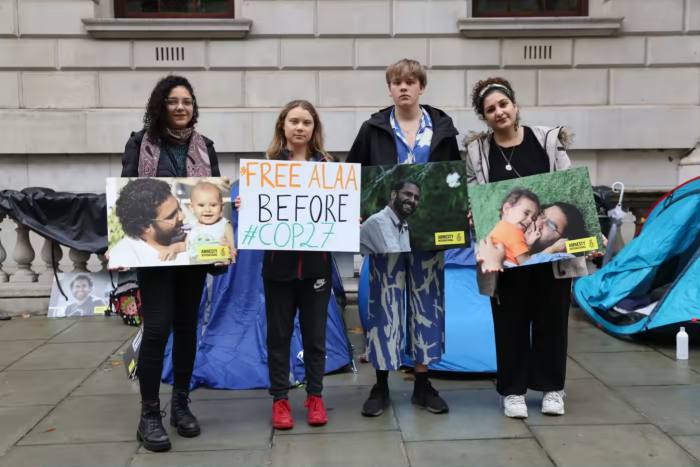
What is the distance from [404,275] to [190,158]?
1390mm

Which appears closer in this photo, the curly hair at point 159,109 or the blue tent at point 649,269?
the curly hair at point 159,109

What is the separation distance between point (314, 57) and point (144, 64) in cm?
238

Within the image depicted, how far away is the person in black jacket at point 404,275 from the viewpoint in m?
3.89

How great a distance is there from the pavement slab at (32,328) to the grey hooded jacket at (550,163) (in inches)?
172

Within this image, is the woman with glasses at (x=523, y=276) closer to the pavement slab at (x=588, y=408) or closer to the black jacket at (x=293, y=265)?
the pavement slab at (x=588, y=408)

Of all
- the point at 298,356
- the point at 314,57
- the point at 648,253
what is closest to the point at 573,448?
the point at 298,356

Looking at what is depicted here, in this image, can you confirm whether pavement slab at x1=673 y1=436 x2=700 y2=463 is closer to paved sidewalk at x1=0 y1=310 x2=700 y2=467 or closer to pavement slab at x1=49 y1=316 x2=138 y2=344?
paved sidewalk at x1=0 y1=310 x2=700 y2=467

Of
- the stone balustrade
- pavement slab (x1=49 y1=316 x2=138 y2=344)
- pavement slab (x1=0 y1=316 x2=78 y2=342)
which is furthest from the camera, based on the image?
the stone balustrade

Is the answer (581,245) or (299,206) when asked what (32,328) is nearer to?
(299,206)

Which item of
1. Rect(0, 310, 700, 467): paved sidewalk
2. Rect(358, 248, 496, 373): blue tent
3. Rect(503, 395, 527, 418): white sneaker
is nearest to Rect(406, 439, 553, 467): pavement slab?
Rect(0, 310, 700, 467): paved sidewalk

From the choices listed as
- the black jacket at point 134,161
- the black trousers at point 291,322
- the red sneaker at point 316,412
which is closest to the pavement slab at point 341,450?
the red sneaker at point 316,412

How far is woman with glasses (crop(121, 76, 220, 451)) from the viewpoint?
3498mm

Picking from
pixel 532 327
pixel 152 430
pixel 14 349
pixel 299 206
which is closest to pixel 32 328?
pixel 14 349

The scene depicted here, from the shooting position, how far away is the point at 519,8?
9.70 meters
